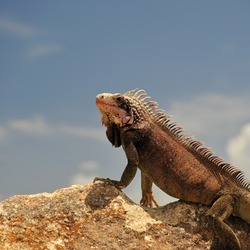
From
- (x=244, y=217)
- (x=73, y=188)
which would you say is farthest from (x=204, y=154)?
(x=73, y=188)

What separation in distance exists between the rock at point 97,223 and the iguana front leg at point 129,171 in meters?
0.15

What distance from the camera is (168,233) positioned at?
7.57 meters

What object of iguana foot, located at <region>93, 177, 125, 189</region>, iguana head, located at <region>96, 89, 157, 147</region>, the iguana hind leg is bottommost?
the iguana hind leg

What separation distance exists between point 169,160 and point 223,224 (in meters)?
1.46

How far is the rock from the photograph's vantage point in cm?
708

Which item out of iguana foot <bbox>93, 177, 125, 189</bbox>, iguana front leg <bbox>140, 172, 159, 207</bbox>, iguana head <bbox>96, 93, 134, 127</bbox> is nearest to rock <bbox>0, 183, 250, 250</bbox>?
iguana foot <bbox>93, 177, 125, 189</bbox>

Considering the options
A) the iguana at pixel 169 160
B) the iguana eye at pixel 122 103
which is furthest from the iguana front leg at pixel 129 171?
the iguana eye at pixel 122 103

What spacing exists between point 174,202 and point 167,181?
1.29ft

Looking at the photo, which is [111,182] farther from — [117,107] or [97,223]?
[117,107]

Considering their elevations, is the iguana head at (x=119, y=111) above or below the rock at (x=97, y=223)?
above

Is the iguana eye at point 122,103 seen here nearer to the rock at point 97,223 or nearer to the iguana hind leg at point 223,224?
the rock at point 97,223

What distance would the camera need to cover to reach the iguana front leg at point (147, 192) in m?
9.24

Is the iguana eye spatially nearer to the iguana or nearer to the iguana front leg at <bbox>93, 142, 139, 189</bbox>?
the iguana

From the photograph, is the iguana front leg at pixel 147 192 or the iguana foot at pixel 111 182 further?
the iguana front leg at pixel 147 192
